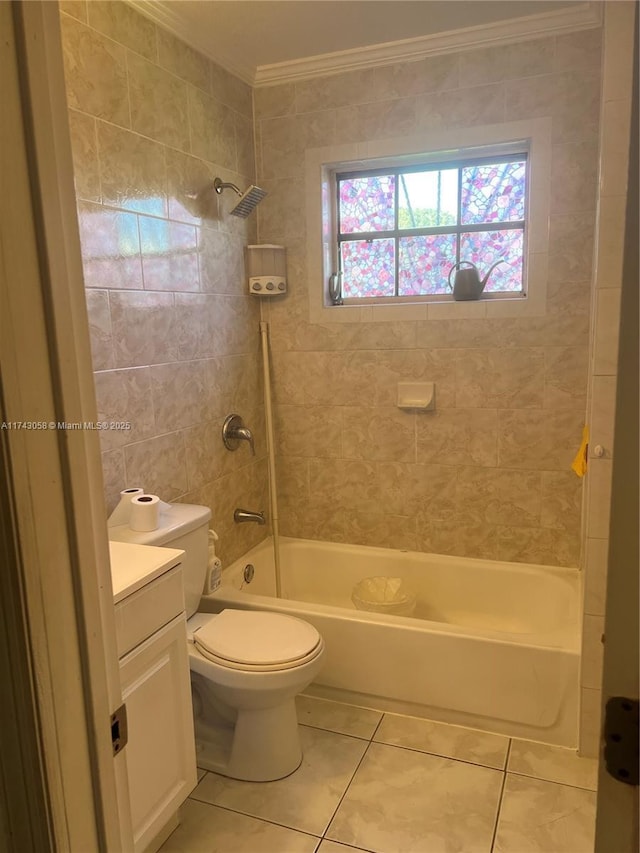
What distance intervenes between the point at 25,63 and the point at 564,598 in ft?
8.46

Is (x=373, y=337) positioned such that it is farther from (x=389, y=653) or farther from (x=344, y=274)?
(x=389, y=653)

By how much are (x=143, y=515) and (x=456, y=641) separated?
1166 mm

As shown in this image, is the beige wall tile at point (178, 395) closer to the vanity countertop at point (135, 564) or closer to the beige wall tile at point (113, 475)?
the beige wall tile at point (113, 475)

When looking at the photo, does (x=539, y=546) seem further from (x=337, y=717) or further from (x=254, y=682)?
(x=254, y=682)

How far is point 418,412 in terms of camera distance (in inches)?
110

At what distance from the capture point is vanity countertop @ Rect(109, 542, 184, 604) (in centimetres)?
Answer: 148

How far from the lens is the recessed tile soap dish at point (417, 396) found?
274 cm

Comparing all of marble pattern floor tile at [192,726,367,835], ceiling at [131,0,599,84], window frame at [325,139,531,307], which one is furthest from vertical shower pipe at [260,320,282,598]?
ceiling at [131,0,599,84]

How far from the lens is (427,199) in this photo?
2787 millimetres

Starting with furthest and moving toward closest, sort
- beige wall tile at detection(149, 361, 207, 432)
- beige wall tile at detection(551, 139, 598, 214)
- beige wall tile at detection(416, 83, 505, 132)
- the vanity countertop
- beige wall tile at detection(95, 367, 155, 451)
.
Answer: beige wall tile at detection(416, 83, 505, 132) < beige wall tile at detection(551, 139, 598, 214) < beige wall tile at detection(149, 361, 207, 432) < beige wall tile at detection(95, 367, 155, 451) < the vanity countertop

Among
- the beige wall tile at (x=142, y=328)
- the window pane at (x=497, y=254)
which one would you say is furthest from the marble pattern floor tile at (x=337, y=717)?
the window pane at (x=497, y=254)

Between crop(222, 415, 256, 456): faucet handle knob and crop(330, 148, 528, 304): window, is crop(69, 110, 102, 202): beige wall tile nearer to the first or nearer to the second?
crop(222, 415, 256, 456): faucet handle knob

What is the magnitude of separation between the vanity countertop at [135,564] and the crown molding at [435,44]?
7.02ft

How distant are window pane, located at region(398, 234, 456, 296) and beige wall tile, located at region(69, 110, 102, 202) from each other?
1.42 m
